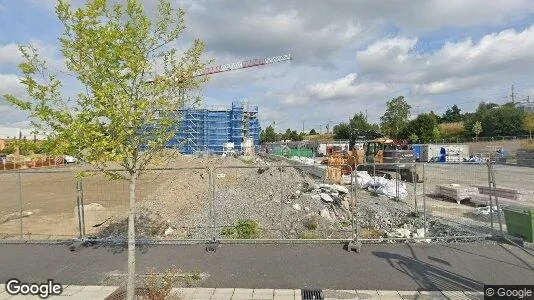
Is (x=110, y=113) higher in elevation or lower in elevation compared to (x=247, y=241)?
higher

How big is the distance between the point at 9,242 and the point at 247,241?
213 inches

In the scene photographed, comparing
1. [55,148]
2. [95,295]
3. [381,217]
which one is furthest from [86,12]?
[381,217]

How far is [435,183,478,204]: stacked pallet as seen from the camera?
16.0 meters

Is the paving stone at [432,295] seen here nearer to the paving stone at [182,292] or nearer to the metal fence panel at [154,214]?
the paving stone at [182,292]

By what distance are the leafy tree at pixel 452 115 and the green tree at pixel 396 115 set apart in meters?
40.8

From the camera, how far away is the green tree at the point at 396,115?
260ft

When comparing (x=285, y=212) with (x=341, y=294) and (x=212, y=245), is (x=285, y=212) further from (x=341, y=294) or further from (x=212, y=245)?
(x=341, y=294)

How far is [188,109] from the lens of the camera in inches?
236

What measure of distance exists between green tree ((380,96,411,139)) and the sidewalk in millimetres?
76228

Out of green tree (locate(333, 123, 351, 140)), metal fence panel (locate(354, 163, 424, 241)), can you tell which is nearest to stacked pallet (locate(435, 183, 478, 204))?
metal fence panel (locate(354, 163, 424, 241))

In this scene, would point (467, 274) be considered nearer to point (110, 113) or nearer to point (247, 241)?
point (247, 241)

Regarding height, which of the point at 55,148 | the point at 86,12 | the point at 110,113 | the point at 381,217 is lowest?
the point at 381,217

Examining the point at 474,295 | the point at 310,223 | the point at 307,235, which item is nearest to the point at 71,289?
the point at 307,235

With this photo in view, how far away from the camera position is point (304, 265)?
683 centimetres
